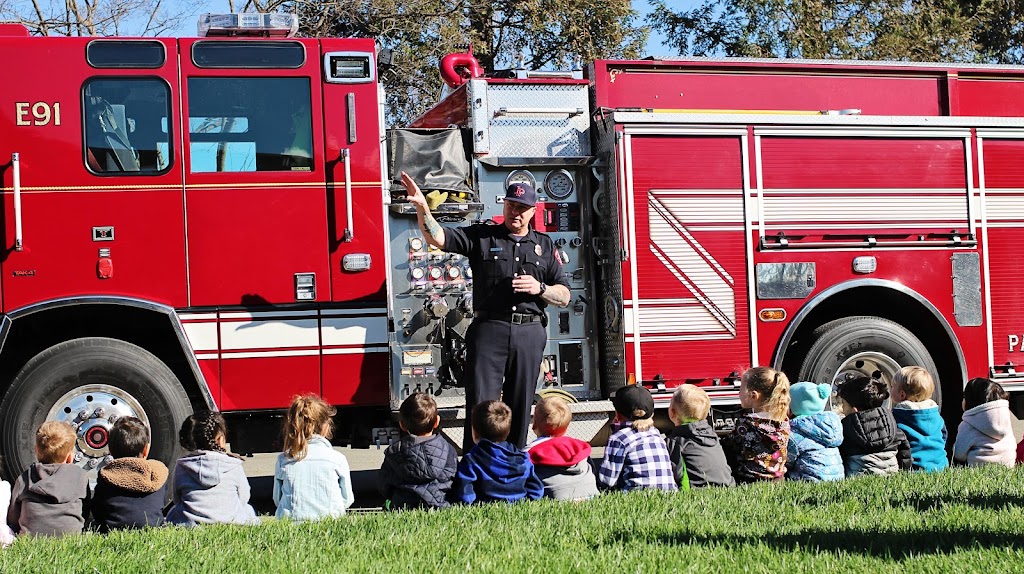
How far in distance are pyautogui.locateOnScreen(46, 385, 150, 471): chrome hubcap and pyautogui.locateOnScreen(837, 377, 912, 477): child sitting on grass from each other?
4027mm

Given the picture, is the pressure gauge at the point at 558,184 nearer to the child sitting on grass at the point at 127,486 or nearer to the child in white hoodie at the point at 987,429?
the child in white hoodie at the point at 987,429


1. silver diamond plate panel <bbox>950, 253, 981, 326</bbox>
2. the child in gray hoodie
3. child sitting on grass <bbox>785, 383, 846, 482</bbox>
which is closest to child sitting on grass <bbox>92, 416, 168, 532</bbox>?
the child in gray hoodie

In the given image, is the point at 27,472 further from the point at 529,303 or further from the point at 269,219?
the point at 529,303

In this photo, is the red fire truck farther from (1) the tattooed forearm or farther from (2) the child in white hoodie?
(2) the child in white hoodie

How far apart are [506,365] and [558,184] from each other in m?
1.49

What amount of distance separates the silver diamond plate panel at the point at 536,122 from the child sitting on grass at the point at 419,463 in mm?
2325

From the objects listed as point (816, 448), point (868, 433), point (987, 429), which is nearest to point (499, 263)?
point (816, 448)

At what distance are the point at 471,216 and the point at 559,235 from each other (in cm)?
62

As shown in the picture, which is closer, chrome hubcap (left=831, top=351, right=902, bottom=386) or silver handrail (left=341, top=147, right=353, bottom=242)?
silver handrail (left=341, top=147, right=353, bottom=242)

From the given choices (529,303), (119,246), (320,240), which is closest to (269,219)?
(320,240)

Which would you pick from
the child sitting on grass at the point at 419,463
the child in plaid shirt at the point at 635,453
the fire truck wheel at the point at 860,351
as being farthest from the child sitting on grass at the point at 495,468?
the fire truck wheel at the point at 860,351

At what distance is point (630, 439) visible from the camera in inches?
237

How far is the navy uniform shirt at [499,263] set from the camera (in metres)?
6.67

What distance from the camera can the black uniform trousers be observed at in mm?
6625
